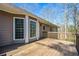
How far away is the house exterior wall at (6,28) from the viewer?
26.5ft

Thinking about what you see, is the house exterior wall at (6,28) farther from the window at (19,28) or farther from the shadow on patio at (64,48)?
the shadow on patio at (64,48)

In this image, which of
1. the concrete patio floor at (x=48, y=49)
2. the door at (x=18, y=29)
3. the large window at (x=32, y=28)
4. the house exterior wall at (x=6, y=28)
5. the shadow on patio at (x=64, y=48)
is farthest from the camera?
the large window at (x=32, y=28)

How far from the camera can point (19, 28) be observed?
9203 mm

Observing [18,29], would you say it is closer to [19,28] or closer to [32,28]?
[19,28]

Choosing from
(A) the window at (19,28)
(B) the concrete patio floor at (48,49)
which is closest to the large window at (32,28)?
(A) the window at (19,28)

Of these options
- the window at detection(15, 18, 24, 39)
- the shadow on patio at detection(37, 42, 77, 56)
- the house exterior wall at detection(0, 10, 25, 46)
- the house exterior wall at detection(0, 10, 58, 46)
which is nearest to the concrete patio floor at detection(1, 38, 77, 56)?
the shadow on patio at detection(37, 42, 77, 56)

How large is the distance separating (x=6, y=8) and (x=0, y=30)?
1043 millimetres

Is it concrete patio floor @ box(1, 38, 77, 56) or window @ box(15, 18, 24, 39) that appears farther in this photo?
window @ box(15, 18, 24, 39)

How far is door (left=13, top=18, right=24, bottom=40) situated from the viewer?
9023 mm

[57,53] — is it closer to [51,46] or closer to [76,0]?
[51,46]

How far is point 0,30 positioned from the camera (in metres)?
7.92

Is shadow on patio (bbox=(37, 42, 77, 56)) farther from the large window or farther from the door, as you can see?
the large window

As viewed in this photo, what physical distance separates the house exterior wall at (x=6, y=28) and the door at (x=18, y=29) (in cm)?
27

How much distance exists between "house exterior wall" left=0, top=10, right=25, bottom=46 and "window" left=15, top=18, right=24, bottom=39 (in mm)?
373
